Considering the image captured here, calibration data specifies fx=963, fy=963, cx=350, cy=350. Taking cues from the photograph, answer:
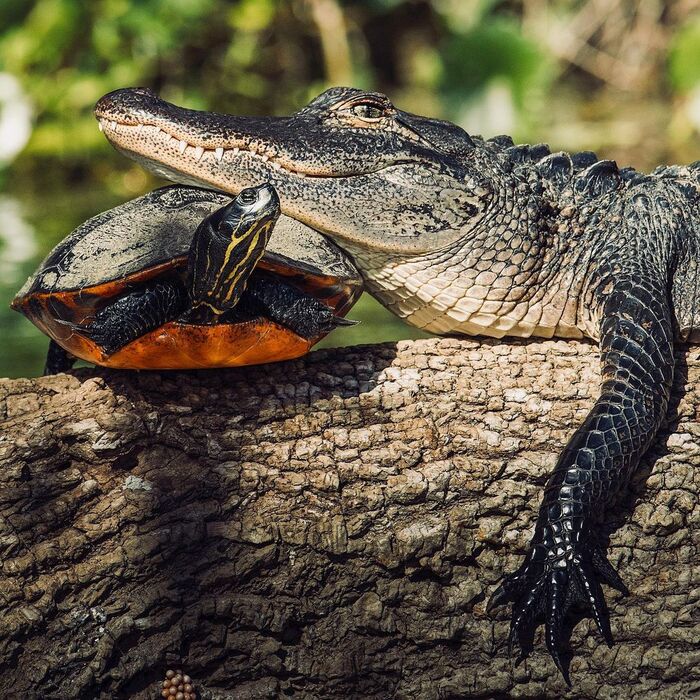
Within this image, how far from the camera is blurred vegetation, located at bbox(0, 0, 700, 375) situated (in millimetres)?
9094

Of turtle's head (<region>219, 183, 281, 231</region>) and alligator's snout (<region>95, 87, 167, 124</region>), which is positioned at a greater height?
alligator's snout (<region>95, 87, 167, 124</region>)

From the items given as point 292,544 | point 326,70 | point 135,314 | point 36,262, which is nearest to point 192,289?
point 135,314

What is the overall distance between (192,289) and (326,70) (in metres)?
8.21

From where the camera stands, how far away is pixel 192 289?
10.1 feet

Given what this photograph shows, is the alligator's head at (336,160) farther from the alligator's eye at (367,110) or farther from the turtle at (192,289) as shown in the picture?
the turtle at (192,289)

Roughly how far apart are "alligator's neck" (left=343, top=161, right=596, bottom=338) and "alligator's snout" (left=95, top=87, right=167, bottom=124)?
0.90 meters

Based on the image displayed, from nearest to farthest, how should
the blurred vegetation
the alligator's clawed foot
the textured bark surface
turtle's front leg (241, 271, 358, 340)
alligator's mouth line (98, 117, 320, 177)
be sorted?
the textured bark surface → the alligator's clawed foot → turtle's front leg (241, 271, 358, 340) → alligator's mouth line (98, 117, 320, 177) → the blurred vegetation

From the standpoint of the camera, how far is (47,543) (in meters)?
2.81

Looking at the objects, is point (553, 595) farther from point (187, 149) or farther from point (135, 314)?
point (187, 149)

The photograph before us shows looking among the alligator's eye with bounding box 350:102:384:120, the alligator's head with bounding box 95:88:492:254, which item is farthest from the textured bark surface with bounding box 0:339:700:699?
the alligator's eye with bounding box 350:102:384:120

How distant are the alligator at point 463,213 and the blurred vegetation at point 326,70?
3590 mm

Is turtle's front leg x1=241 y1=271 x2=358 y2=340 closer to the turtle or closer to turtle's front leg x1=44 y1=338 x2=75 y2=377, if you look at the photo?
the turtle

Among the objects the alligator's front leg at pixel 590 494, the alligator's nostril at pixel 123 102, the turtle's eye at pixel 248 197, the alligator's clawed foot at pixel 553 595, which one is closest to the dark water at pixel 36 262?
the alligator's nostril at pixel 123 102

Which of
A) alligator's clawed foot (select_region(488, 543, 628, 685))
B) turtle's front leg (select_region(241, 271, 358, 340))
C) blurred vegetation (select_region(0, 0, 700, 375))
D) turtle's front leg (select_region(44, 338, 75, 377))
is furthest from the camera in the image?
blurred vegetation (select_region(0, 0, 700, 375))
